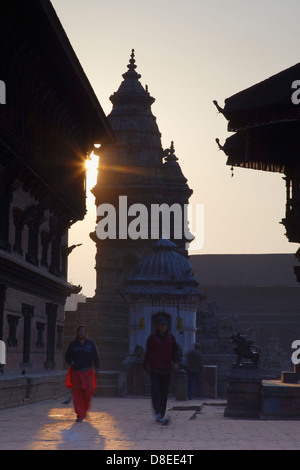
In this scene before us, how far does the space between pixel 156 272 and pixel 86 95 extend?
14451 mm

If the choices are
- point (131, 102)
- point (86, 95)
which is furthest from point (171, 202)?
point (86, 95)

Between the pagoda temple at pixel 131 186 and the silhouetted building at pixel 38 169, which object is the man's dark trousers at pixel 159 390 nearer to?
the silhouetted building at pixel 38 169

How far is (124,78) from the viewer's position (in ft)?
229

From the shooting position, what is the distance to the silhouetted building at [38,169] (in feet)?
79.8

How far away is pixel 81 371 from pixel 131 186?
4921 cm

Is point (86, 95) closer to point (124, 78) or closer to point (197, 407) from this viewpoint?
point (197, 407)

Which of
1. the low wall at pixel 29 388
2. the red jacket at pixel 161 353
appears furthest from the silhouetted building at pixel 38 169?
the red jacket at pixel 161 353

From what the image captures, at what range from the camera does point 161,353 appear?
15617 millimetres

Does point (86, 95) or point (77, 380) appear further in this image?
point (86, 95)

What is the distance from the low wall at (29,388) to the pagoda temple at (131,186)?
3049cm

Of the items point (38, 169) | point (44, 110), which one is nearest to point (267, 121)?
point (38, 169)

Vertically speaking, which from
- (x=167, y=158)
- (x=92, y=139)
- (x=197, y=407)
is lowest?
(x=197, y=407)

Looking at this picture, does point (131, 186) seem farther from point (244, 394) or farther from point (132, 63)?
point (244, 394)

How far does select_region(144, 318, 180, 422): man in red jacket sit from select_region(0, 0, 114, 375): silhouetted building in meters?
9.07
